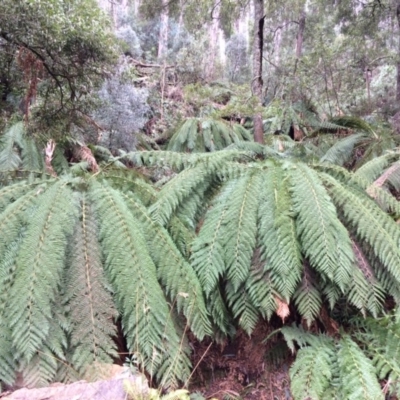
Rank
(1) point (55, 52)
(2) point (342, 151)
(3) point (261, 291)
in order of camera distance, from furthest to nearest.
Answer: (2) point (342, 151), (1) point (55, 52), (3) point (261, 291)

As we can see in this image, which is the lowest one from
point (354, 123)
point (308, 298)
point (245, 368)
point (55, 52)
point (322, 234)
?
point (245, 368)

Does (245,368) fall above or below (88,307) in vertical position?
below

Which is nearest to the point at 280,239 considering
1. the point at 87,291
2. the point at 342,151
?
the point at 87,291

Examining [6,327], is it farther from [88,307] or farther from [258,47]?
[258,47]

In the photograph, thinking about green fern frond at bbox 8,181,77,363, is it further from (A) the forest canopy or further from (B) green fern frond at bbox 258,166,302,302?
(B) green fern frond at bbox 258,166,302,302

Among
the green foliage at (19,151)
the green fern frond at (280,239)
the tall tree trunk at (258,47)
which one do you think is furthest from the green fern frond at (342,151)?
the green foliage at (19,151)

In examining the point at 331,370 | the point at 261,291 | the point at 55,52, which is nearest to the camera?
the point at 331,370

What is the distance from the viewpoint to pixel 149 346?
132 centimetres

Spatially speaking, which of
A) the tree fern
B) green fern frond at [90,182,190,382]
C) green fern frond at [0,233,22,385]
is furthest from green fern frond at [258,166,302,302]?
green fern frond at [0,233,22,385]

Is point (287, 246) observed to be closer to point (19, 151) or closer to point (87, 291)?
point (87, 291)

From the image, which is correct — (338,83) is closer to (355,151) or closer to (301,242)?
(355,151)

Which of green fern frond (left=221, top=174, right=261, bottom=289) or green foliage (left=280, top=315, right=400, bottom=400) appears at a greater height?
green fern frond (left=221, top=174, right=261, bottom=289)

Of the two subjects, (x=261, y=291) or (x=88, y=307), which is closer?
(x=88, y=307)

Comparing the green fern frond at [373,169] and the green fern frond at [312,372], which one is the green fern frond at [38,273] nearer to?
the green fern frond at [312,372]
